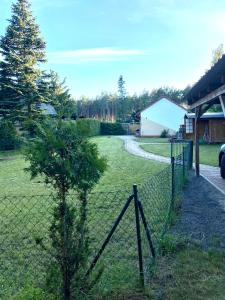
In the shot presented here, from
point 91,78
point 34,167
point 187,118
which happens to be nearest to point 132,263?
point 34,167

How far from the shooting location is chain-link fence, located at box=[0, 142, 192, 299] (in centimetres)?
385

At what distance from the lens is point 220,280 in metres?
4.08

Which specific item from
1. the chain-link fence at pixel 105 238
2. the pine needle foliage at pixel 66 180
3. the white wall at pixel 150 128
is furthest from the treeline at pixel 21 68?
the pine needle foliage at pixel 66 180

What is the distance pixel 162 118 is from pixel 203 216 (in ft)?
138

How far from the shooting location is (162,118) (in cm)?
4844

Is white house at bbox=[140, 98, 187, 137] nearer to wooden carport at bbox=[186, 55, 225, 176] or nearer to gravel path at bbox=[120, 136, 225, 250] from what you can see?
wooden carport at bbox=[186, 55, 225, 176]

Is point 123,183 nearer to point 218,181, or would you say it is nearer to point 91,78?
point 218,181

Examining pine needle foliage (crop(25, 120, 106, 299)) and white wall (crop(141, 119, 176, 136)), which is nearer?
pine needle foliage (crop(25, 120, 106, 299))

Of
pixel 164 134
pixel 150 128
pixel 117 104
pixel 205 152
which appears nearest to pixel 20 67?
pixel 205 152

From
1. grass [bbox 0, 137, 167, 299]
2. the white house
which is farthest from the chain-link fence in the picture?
the white house

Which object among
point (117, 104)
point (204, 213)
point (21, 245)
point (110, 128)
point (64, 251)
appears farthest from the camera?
point (117, 104)

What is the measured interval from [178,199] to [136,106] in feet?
208

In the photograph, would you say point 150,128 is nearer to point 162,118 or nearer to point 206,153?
point 162,118

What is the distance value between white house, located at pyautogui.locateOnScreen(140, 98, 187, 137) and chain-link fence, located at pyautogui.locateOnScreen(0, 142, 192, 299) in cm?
4025
